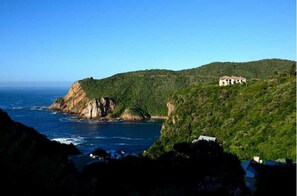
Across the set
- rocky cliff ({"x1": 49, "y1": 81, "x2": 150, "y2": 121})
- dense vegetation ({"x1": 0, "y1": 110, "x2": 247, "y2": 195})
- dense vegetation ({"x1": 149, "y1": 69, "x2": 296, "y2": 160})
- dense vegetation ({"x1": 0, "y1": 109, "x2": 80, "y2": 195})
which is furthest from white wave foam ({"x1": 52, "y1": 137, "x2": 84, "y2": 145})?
dense vegetation ({"x1": 0, "y1": 109, "x2": 80, "y2": 195})

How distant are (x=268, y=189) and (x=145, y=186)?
205 inches

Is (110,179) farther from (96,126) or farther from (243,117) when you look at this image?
(96,126)

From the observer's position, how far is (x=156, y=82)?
160m

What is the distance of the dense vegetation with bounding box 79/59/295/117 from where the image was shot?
458 feet

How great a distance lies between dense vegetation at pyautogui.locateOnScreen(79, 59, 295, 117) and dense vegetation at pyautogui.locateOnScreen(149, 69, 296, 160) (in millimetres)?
57480

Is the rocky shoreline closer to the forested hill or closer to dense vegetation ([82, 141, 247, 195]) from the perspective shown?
the forested hill

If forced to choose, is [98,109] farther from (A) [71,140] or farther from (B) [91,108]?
(A) [71,140]

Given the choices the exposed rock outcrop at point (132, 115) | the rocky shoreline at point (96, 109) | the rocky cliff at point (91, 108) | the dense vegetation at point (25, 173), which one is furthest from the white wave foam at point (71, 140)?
the dense vegetation at point (25, 173)

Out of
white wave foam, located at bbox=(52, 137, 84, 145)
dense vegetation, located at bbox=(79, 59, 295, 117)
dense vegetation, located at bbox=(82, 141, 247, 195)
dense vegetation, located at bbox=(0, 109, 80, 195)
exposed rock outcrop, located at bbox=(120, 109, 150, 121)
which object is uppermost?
dense vegetation, located at bbox=(79, 59, 295, 117)

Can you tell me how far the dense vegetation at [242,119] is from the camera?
34.6m

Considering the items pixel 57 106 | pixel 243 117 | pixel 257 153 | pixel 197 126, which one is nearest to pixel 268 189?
pixel 257 153

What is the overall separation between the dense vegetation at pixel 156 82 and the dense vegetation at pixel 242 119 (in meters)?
57.5

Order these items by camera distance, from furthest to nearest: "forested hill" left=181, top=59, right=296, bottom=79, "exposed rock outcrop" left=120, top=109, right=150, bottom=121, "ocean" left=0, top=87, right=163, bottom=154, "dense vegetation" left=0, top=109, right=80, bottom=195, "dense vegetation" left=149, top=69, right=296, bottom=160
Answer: "forested hill" left=181, top=59, right=296, bottom=79 < "exposed rock outcrop" left=120, top=109, right=150, bottom=121 < "ocean" left=0, top=87, right=163, bottom=154 < "dense vegetation" left=149, top=69, right=296, bottom=160 < "dense vegetation" left=0, top=109, right=80, bottom=195

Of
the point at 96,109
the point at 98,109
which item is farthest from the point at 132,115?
the point at 96,109
